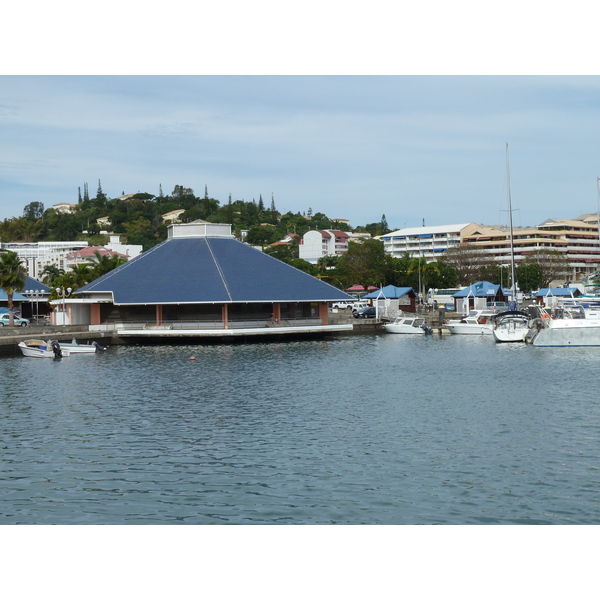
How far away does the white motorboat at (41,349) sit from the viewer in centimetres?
5378

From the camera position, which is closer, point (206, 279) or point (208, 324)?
point (208, 324)

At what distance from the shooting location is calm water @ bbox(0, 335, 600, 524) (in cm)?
1675

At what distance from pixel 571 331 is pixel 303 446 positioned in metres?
38.6

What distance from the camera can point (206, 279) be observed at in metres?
69.0

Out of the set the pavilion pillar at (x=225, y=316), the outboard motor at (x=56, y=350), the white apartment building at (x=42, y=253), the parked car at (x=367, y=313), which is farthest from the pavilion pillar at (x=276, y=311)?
the white apartment building at (x=42, y=253)

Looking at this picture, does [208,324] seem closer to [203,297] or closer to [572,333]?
[203,297]

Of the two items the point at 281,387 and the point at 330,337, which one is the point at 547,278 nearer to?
the point at 330,337

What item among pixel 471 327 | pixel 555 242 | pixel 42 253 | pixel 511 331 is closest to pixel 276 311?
pixel 471 327

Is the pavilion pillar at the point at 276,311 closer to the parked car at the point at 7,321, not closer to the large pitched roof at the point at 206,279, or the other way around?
the large pitched roof at the point at 206,279

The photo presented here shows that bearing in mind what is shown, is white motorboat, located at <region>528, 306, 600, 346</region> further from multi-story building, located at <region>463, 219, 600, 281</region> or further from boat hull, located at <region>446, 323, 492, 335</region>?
multi-story building, located at <region>463, 219, 600, 281</region>

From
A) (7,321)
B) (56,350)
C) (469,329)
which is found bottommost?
(469,329)

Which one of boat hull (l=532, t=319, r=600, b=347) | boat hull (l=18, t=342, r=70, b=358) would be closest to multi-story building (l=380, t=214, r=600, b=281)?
boat hull (l=532, t=319, r=600, b=347)

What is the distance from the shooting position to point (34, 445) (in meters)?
23.4

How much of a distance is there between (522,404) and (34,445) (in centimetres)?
1867
